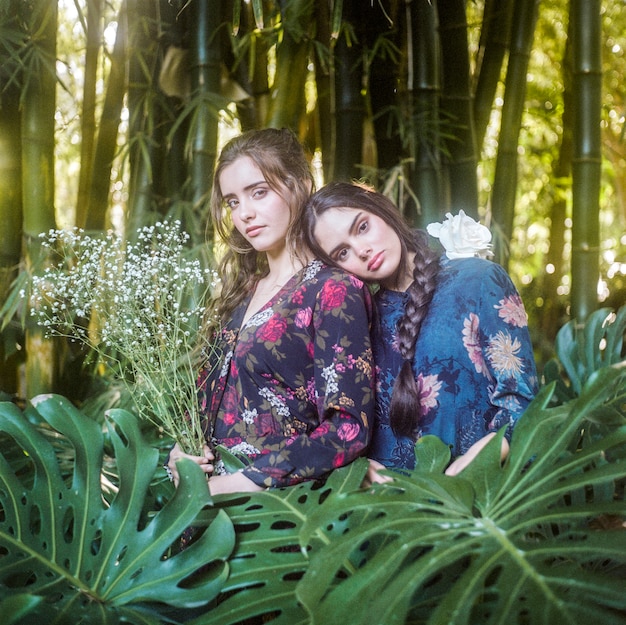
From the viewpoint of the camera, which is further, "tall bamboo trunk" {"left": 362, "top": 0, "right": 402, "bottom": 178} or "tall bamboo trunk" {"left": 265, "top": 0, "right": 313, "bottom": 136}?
"tall bamboo trunk" {"left": 362, "top": 0, "right": 402, "bottom": 178}

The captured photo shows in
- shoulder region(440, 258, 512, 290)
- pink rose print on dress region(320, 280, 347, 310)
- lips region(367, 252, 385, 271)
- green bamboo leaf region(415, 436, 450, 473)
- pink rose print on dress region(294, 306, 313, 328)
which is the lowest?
green bamboo leaf region(415, 436, 450, 473)

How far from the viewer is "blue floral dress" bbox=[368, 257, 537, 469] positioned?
119 centimetres

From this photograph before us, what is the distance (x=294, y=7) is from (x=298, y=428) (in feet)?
3.50

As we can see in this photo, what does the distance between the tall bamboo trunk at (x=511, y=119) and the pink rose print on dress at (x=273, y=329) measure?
3.73 feet

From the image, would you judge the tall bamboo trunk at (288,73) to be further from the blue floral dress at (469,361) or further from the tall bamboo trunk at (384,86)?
the blue floral dress at (469,361)

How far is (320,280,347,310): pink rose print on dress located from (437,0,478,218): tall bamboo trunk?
2.91 ft

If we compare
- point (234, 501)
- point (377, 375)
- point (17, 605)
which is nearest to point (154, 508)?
point (234, 501)

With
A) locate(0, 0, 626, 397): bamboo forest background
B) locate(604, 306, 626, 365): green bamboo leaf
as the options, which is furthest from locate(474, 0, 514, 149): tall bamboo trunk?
locate(604, 306, 626, 365): green bamboo leaf

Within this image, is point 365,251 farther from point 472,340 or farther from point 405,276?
point 472,340

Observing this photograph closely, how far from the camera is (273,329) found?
49.1 inches

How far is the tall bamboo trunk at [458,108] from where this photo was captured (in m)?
2.00

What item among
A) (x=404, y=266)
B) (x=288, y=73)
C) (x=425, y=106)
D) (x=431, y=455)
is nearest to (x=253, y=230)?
(x=404, y=266)

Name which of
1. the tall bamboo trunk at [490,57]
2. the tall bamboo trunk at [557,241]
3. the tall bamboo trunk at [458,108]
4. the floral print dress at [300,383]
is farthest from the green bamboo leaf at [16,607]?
the tall bamboo trunk at [557,241]

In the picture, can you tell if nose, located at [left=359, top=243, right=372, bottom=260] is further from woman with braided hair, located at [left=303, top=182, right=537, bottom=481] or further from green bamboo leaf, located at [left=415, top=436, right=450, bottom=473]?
green bamboo leaf, located at [left=415, top=436, right=450, bottom=473]
